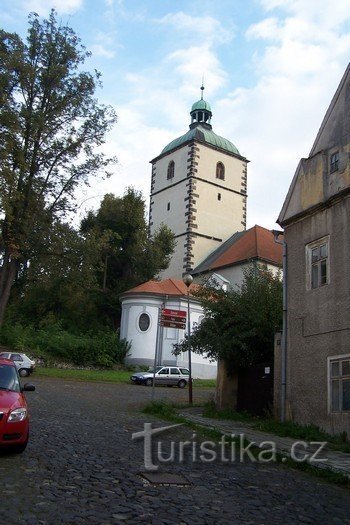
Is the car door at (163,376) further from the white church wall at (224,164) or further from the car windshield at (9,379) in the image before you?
the white church wall at (224,164)

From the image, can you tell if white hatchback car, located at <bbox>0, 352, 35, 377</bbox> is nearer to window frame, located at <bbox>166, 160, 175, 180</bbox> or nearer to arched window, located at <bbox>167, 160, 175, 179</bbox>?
window frame, located at <bbox>166, 160, 175, 180</bbox>

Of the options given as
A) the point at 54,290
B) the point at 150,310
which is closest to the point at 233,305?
the point at 150,310

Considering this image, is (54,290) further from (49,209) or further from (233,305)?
(233,305)

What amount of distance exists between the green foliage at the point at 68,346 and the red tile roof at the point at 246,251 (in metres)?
12.3

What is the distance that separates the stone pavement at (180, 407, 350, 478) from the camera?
9.87 meters

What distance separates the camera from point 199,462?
31.5 feet

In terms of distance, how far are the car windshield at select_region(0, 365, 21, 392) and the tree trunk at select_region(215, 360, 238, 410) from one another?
977 cm

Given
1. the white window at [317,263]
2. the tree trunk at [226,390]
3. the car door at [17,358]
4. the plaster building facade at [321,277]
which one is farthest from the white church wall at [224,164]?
the white window at [317,263]

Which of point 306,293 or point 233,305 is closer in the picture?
point 306,293

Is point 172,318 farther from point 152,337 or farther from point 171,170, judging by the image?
point 171,170

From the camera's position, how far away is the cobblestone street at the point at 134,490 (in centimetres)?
595

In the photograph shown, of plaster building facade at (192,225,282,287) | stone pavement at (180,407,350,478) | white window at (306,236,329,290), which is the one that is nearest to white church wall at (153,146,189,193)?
plaster building facade at (192,225,282,287)

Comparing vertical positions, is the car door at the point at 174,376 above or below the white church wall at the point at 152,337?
below

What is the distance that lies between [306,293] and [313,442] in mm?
4136
